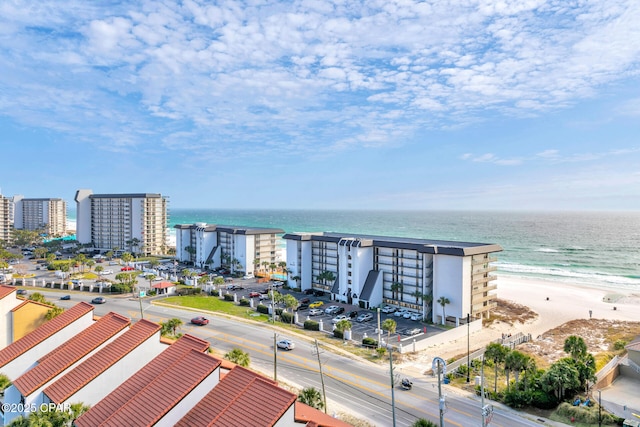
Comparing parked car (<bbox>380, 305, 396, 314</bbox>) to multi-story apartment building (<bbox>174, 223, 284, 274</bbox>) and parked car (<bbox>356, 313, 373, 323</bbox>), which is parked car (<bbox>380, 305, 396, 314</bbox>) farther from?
multi-story apartment building (<bbox>174, 223, 284, 274</bbox>)

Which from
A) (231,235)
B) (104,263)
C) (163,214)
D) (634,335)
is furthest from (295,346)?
(163,214)

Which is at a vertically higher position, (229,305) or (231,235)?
(231,235)

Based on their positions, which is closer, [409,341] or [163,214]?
[409,341]

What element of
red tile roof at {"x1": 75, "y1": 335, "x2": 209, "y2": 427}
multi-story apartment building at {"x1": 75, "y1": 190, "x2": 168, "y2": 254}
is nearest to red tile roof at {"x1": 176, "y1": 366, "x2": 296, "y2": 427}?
red tile roof at {"x1": 75, "y1": 335, "x2": 209, "y2": 427}

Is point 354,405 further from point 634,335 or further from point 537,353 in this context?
point 634,335

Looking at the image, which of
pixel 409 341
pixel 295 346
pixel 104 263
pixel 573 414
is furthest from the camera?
pixel 104 263

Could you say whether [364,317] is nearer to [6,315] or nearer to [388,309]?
[388,309]

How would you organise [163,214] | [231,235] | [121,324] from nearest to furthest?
[121,324]
[231,235]
[163,214]
